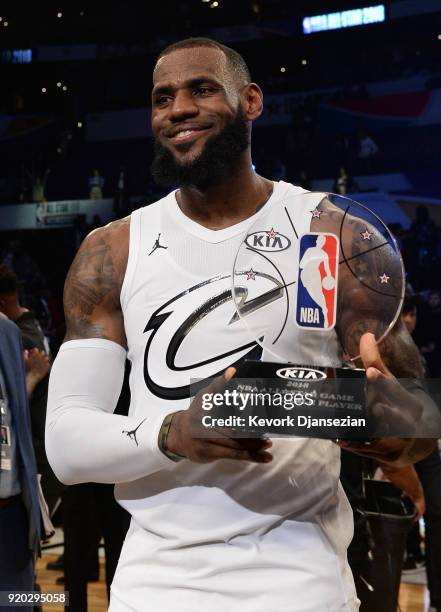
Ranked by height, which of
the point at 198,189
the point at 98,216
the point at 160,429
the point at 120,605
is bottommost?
the point at 120,605

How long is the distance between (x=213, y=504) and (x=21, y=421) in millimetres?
1389

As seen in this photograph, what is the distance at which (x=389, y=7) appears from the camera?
1136cm

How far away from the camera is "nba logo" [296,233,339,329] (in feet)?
3.47

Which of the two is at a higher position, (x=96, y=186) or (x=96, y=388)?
(x=96, y=186)

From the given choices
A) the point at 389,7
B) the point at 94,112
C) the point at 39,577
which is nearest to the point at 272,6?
the point at 389,7

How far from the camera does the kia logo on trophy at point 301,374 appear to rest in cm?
92

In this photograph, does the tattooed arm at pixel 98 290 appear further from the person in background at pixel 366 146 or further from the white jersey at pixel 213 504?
the person in background at pixel 366 146

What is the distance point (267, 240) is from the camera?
1114 millimetres

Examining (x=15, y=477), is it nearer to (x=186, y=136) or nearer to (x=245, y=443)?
(x=186, y=136)

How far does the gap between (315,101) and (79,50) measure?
398cm

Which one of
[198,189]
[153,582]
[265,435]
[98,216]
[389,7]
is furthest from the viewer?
[389,7]

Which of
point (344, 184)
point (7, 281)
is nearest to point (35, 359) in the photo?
point (7, 281)

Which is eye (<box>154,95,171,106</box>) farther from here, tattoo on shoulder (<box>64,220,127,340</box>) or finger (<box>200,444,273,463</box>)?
finger (<box>200,444,273,463</box>)

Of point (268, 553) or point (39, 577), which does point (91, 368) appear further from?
point (39, 577)
